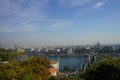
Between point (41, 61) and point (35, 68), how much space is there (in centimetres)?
653

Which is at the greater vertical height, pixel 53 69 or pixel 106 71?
pixel 106 71

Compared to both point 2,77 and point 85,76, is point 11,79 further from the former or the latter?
point 85,76

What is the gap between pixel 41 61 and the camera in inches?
1104

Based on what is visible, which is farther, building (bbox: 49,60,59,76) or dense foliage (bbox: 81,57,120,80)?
building (bbox: 49,60,59,76)

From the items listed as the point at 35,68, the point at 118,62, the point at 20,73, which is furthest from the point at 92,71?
the point at 35,68

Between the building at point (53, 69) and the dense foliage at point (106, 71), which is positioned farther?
the building at point (53, 69)

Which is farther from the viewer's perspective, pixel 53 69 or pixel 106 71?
pixel 53 69

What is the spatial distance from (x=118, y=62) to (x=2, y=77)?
267 inches

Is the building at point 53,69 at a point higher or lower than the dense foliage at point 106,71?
lower

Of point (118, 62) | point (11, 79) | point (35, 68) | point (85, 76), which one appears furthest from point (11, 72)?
point (35, 68)

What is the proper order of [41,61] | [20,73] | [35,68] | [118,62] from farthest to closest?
[41,61] → [35,68] → [118,62] → [20,73]

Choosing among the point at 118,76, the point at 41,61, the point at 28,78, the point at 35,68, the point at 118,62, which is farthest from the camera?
the point at 41,61

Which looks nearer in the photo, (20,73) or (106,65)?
(20,73)

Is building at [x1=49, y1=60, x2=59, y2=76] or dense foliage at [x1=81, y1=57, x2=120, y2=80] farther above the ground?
dense foliage at [x1=81, y1=57, x2=120, y2=80]
